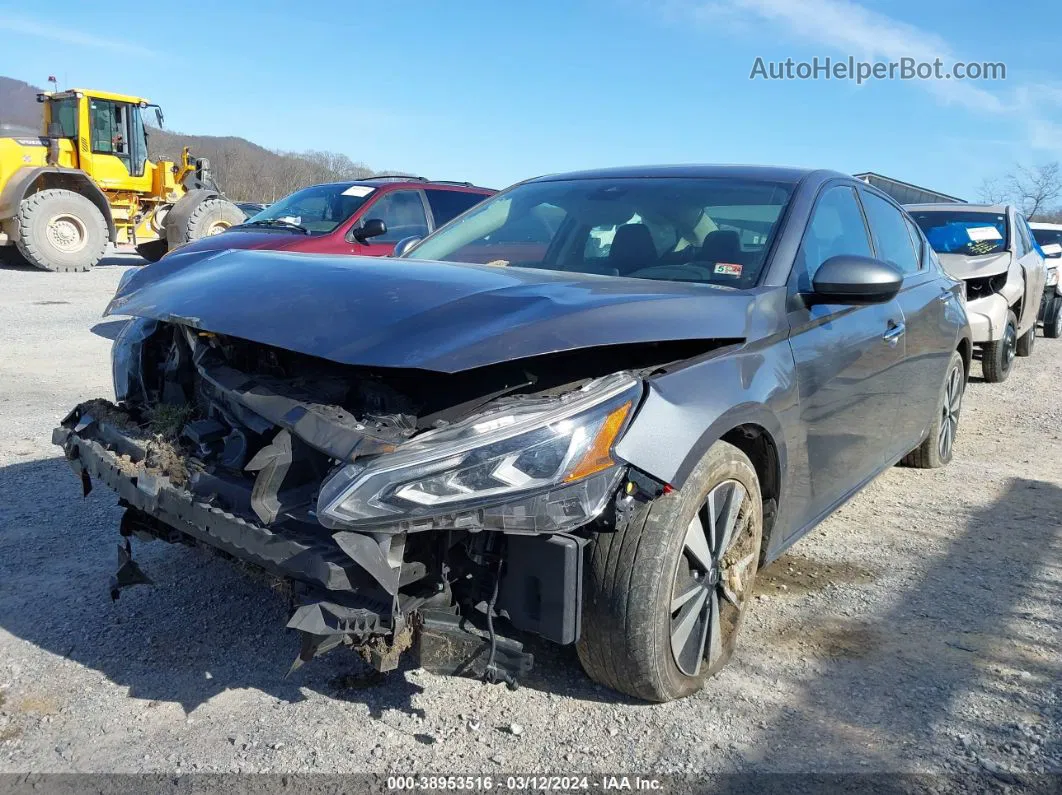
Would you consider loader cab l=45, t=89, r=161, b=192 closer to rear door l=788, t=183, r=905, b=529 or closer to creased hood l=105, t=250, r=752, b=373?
creased hood l=105, t=250, r=752, b=373

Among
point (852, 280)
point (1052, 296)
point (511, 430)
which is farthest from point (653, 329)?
point (1052, 296)

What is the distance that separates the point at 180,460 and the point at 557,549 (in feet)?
3.87

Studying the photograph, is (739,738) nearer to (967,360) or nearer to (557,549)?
(557,549)

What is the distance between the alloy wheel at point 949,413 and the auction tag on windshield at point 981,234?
385 centimetres

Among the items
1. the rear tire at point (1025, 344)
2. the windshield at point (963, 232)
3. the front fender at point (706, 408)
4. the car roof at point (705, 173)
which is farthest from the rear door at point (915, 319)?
the rear tire at point (1025, 344)

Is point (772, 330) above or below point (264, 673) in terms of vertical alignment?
above

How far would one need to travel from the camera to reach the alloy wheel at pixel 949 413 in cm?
514

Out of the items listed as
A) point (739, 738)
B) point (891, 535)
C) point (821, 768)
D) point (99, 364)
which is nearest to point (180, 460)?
point (739, 738)

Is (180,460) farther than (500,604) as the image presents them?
Yes

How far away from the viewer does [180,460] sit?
255 cm

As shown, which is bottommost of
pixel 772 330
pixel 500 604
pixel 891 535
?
pixel 891 535

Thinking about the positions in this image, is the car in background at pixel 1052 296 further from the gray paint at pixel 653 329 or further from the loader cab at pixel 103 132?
the loader cab at pixel 103 132

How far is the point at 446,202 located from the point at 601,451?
7824 mm

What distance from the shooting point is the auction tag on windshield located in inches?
336
